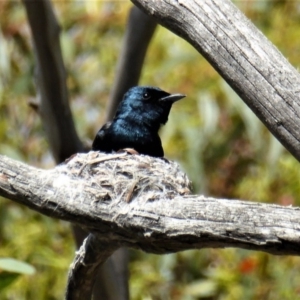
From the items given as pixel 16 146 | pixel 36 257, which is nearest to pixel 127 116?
pixel 36 257

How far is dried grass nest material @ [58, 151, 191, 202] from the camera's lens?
9.20ft

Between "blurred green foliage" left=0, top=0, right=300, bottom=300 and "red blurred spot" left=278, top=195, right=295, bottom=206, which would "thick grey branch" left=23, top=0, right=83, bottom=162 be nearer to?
"blurred green foliage" left=0, top=0, right=300, bottom=300

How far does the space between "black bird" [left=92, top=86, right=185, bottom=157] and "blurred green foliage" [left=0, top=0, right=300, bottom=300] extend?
0.99 meters

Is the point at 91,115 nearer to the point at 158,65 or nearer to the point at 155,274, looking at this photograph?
the point at 158,65

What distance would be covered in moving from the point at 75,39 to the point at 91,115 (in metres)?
0.59

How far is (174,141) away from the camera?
5734mm

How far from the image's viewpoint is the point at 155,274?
17.7 feet

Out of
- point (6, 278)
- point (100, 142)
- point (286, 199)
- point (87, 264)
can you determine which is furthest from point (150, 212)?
point (286, 199)

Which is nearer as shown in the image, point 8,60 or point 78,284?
point 78,284

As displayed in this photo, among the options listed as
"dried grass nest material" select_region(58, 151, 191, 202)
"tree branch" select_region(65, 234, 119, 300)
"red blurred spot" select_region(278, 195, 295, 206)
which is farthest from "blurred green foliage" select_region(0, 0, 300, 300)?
"tree branch" select_region(65, 234, 119, 300)

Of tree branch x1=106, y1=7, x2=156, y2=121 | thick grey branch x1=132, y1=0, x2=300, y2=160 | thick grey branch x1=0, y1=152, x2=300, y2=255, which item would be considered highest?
tree branch x1=106, y1=7, x2=156, y2=121

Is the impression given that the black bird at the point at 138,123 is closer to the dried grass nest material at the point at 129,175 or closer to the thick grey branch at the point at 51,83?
the thick grey branch at the point at 51,83

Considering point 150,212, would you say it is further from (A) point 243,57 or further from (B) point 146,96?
(B) point 146,96

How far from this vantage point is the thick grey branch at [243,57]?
2559 millimetres
